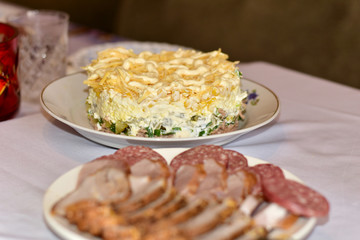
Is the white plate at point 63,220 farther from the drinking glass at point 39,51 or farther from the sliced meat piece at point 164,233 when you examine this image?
the drinking glass at point 39,51

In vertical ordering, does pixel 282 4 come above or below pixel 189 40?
above

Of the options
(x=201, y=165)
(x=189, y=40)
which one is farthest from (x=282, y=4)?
(x=201, y=165)

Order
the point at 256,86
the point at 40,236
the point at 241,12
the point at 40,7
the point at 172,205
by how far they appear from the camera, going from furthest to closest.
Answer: the point at 40,7 → the point at 241,12 → the point at 256,86 → the point at 40,236 → the point at 172,205

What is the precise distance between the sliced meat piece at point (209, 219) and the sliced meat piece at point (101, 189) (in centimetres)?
14

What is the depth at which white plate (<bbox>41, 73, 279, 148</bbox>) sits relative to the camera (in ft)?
3.80


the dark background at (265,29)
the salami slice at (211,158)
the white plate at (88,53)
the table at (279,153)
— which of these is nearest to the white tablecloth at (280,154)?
the table at (279,153)

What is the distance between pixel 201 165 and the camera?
3.13 ft

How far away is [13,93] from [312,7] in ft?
5.63

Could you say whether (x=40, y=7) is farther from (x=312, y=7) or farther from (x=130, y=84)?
(x=130, y=84)

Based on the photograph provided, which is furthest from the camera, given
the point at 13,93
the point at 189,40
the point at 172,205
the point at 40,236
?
the point at 189,40

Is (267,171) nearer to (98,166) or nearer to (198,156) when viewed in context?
(198,156)

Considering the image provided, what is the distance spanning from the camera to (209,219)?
2.52 ft

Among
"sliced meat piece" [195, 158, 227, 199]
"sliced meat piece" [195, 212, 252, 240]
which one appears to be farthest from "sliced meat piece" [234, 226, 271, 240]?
"sliced meat piece" [195, 158, 227, 199]

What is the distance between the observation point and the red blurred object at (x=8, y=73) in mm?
1331
